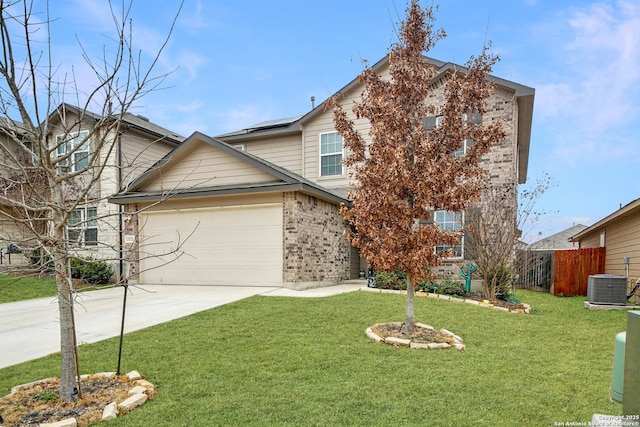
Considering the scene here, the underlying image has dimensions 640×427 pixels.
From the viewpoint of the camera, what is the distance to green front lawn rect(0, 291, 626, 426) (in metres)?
3.54

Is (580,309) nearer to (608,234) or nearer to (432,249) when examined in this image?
(432,249)

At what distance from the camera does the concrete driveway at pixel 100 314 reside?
6199mm

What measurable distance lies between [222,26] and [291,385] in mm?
8790

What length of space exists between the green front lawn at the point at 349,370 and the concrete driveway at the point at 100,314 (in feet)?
2.19

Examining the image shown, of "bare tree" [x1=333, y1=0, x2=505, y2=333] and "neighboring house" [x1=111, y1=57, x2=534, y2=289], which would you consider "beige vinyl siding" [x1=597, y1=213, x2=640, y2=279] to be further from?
"bare tree" [x1=333, y1=0, x2=505, y2=333]

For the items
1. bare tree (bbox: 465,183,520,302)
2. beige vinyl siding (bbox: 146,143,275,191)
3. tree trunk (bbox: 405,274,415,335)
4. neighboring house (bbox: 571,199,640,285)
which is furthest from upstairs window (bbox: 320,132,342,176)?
neighboring house (bbox: 571,199,640,285)

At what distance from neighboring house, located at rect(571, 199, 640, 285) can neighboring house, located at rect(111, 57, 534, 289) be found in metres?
3.57

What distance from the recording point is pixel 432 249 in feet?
19.9

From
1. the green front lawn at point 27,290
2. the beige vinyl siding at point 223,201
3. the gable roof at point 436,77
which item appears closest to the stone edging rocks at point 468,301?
the beige vinyl siding at point 223,201

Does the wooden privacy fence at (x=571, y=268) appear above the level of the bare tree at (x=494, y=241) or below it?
below

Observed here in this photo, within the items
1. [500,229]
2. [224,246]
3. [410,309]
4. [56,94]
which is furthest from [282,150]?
[56,94]

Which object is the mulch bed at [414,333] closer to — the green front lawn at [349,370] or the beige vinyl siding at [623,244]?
the green front lawn at [349,370]

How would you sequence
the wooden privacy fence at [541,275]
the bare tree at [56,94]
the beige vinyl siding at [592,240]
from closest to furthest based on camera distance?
the bare tree at [56,94] → the wooden privacy fence at [541,275] → the beige vinyl siding at [592,240]

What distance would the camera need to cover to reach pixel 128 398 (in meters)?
3.87
